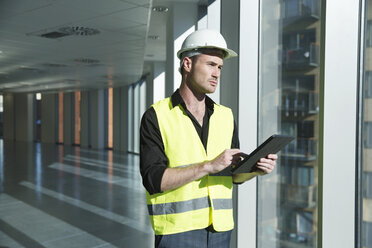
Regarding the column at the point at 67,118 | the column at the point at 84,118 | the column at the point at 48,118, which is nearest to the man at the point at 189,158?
the column at the point at 84,118

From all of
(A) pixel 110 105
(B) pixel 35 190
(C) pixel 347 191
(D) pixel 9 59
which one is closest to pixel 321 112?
(C) pixel 347 191

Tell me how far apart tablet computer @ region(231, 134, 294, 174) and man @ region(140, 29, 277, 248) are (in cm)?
5

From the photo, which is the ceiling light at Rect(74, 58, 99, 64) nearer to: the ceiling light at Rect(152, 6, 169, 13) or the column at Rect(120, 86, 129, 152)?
the ceiling light at Rect(152, 6, 169, 13)

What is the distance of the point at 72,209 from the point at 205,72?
5041 millimetres

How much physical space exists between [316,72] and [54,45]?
6281 millimetres

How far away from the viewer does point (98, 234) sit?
464 centimetres

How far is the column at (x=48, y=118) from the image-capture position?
71.7 feet

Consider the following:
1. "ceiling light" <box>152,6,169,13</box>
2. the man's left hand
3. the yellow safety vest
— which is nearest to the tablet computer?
the man's left hand

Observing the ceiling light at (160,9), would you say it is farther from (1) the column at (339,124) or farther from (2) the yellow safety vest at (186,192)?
(2) the yellow safety vest at (186,192)

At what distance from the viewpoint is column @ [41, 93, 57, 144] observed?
21.9 m

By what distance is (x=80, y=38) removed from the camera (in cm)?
648

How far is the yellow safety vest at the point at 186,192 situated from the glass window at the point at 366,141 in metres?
0.75

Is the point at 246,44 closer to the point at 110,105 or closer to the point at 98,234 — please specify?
the point at 98,234

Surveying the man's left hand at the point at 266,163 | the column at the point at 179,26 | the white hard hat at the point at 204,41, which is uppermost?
the column at the point at 179,26
